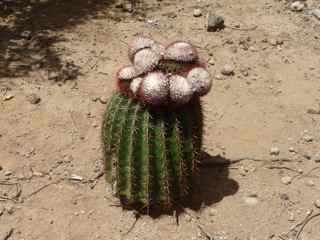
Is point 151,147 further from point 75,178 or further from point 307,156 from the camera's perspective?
point 307,156

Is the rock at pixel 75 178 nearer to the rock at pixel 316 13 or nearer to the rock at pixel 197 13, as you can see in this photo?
the rock at pixel 197 13

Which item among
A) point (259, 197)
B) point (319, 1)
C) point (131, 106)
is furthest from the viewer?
point (319, 1)

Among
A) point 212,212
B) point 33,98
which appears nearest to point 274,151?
point 212,212

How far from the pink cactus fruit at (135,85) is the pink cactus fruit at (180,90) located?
165 millimetres

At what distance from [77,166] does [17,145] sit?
1.52 feet

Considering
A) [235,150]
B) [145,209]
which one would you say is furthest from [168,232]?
[235,150]

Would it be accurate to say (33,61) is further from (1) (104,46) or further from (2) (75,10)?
(2) (75,10)

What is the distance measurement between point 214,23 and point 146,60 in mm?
2597

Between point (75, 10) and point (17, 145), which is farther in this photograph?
point (75, 10)

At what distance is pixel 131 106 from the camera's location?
317cm

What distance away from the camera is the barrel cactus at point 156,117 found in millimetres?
3070

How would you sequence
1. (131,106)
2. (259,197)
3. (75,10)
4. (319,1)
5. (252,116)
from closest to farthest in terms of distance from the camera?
1. (131,106)
2. (259,197)
3. (252,116)
4. (75,10)
5. (319,1)

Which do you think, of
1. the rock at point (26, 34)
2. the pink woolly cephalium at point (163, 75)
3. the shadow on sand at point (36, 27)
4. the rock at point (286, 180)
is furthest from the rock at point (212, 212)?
the rock at point (26, 34)

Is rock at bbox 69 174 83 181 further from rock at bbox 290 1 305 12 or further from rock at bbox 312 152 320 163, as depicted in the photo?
rock at bbox 290 1 305 12
